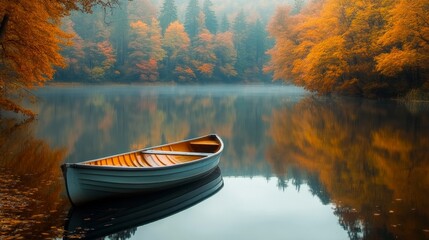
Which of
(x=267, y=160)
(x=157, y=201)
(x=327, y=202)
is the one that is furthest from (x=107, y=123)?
(x=327, y=202)

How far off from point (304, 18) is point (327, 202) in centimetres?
4544

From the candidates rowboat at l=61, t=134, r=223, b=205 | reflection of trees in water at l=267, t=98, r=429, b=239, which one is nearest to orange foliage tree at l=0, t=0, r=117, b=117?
rowboat at l=61, t=134, r=223, b=205

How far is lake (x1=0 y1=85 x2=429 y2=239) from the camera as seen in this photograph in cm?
783

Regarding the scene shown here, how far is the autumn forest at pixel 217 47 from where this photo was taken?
61.4 ft

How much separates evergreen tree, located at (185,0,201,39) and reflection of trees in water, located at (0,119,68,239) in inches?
2692

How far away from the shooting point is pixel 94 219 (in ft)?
26.5

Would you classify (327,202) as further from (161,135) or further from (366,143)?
(161,135)

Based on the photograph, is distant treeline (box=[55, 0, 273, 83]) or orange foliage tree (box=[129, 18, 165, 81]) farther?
orange foliage tree (box=[129, 18, 165, 81])

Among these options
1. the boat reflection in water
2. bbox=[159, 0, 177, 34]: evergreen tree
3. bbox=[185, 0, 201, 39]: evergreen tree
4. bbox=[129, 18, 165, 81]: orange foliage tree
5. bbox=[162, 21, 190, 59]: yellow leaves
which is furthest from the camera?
bbox=[159, 0, 177, 34]: evergreen tree

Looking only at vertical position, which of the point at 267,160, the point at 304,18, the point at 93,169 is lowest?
the point at 267,160

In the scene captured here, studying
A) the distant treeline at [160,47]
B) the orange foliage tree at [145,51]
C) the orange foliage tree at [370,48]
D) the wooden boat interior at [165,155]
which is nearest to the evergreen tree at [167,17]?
the distant treeline at [160,47]

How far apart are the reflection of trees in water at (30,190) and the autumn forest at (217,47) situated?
15.8 ft

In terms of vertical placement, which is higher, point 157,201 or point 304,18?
point 304,18

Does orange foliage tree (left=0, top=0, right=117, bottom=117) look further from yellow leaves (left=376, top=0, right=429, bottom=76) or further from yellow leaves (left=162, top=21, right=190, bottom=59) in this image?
yellow leaves (left=162, top=21, right=190, bottom=59)
